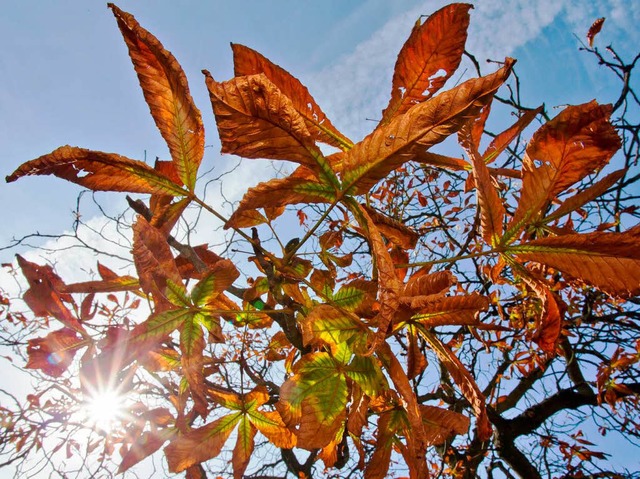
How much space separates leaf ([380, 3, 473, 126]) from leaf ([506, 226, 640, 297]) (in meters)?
0.38

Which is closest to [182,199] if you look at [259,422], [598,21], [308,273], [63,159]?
[63,159]

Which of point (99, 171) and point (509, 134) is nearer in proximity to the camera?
point (99, 171)

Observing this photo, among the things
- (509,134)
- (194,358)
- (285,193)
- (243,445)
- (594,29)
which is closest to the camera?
(285,193)

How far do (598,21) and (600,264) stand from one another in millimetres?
2795

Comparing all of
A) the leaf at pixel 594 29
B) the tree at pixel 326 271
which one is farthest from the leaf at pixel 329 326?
the leaf at pixel 594 29

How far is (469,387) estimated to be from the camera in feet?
2.78

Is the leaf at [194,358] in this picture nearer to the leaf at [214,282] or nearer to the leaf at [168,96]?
the leaf at [214,282]

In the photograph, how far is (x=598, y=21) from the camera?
2664 millimetres

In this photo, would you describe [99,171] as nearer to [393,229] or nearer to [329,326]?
[329,326]

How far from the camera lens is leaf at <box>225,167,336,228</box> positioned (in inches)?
26.4

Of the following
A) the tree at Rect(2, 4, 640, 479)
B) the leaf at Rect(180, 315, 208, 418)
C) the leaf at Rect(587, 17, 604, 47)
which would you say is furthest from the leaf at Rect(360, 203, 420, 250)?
the leaf at Rect(587, 17, 604, 47)

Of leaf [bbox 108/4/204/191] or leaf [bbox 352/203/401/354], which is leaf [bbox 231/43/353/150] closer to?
leaf [bbox 108/4/204/191]

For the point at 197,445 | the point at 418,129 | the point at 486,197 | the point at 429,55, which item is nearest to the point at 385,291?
the point at 418,129

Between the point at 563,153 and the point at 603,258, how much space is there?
206 mm
